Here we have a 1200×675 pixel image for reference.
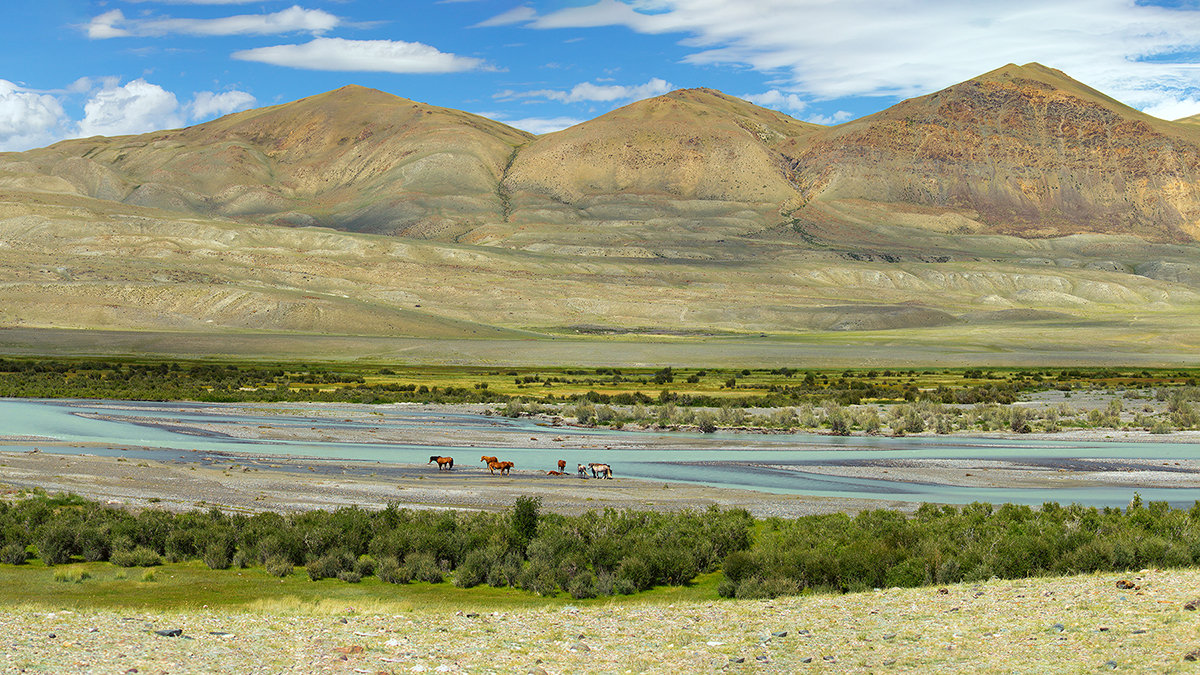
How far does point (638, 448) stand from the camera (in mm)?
41219

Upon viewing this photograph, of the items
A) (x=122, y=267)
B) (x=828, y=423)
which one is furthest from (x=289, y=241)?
(x=828, y=423)

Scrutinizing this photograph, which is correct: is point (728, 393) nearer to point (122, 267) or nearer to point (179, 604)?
point (179, 604)

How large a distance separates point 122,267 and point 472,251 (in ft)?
194

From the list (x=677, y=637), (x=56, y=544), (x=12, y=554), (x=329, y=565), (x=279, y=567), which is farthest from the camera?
(x=56, y=544)

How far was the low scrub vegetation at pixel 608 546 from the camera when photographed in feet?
53.0

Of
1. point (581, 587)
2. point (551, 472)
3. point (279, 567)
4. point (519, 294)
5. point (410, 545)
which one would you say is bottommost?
point (581, 587)

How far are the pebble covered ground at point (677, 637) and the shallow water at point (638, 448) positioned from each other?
563 inches

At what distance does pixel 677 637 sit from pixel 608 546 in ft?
16.8

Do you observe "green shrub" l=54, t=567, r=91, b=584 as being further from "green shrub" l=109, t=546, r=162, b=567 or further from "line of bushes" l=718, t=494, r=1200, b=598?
"line of bushes" l=718, t=494, r=1200, b=598

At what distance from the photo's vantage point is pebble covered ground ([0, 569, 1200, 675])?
35.5 feet

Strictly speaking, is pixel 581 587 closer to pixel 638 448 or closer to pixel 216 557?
pixel 216 557

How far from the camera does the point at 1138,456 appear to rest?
38.1 meters

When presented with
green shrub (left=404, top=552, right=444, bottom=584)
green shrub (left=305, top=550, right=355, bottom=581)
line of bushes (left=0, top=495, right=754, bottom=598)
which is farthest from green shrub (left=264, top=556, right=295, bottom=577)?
green shrub (left=404, top=552, right=444, bottom=584)

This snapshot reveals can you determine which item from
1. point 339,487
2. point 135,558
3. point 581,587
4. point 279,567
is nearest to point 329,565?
point 279,567
